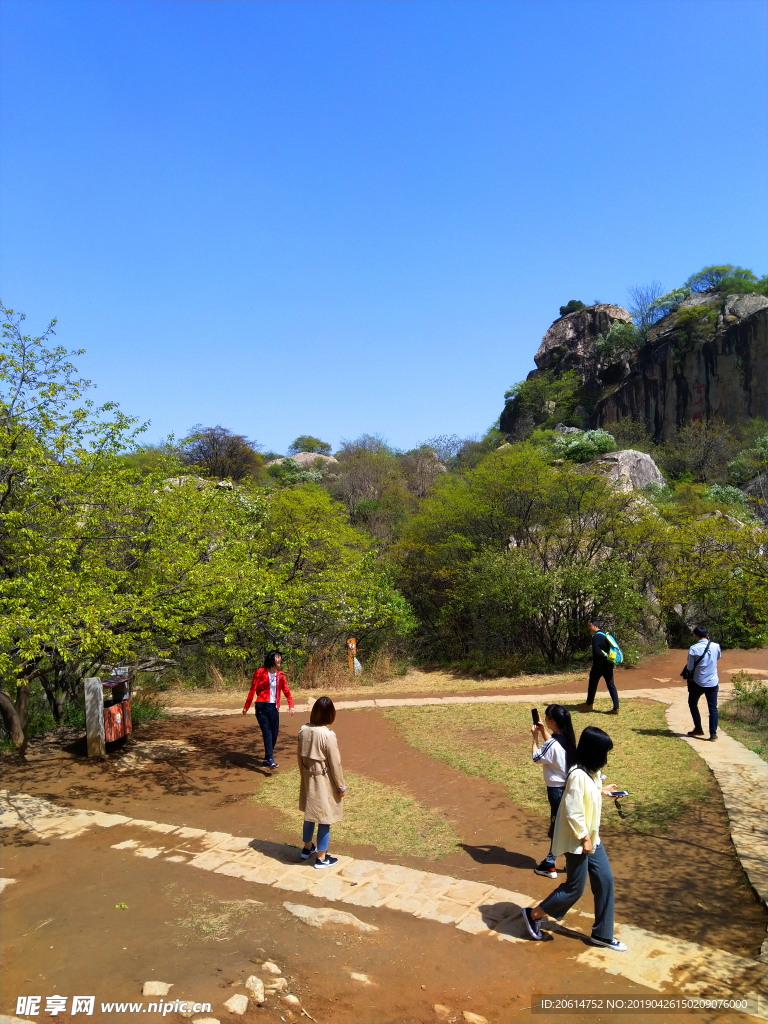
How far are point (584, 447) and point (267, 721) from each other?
81.9 ft

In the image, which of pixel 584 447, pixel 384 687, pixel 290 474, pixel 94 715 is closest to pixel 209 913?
pixel 94 715

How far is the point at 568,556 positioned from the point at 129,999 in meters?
→ 15.6

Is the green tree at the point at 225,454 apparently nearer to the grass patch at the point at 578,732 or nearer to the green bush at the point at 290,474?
the green bush at the point at 290,474

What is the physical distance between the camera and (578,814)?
423cm

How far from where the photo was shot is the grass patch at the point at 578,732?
23.3ft

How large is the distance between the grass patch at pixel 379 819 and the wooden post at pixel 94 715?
Result: 2.43m

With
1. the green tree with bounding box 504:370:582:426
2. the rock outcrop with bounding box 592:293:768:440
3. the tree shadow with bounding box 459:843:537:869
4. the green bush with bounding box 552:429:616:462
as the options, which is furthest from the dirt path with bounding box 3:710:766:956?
the green tree with bounding box 504:370:582:426

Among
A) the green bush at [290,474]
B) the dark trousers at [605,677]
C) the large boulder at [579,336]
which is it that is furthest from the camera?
the large boulder at [579,336]

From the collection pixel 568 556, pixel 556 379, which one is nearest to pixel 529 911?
A: pixel 568 556

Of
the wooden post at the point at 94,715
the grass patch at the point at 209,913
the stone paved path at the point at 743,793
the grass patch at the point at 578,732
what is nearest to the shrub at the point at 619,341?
the grass patch at the point at 578,732

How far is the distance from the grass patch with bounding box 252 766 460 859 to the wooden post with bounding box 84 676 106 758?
95.5 inches

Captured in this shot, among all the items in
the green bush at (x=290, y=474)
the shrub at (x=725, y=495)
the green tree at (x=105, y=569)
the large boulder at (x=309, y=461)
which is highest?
the large boulder at (x=309, y=461)

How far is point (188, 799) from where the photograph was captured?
314 inches

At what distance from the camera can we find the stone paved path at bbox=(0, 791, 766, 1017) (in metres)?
4.01
